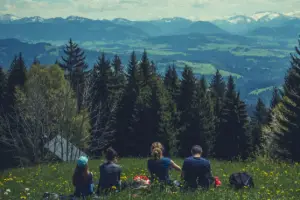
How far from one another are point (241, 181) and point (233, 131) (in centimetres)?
3880

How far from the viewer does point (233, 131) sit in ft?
160

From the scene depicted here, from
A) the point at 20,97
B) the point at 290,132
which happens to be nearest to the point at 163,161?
the point at 290,132

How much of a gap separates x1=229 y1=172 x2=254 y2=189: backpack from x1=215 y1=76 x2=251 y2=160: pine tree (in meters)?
38.0

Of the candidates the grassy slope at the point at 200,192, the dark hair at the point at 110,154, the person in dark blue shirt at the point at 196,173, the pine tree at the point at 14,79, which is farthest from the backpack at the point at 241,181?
the pine tree at the point at 14,79

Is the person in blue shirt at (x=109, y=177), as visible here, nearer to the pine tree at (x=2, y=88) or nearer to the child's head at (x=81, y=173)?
the child's head at (x=81, y=173)

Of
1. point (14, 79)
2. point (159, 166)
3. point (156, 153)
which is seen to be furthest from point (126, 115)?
point (159, 166)

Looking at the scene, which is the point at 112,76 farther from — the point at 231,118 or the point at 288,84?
the point at 288,84

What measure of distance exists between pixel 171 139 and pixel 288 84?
12.7m

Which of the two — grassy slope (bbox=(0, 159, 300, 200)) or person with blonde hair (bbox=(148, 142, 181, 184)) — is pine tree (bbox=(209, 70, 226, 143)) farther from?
person with blonde hair (bbox=(148, 142, 181, 184))

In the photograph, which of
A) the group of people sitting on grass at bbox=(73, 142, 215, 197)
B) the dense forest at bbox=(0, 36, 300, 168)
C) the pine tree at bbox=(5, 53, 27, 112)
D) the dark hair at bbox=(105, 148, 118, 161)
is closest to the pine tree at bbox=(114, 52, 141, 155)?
the dense forest at bbox=(0, 36, 300, 168)

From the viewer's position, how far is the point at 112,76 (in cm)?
5181

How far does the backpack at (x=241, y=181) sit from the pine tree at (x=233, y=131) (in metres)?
38.0

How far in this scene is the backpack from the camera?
10.6m

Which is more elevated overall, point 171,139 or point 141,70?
point 141,70
